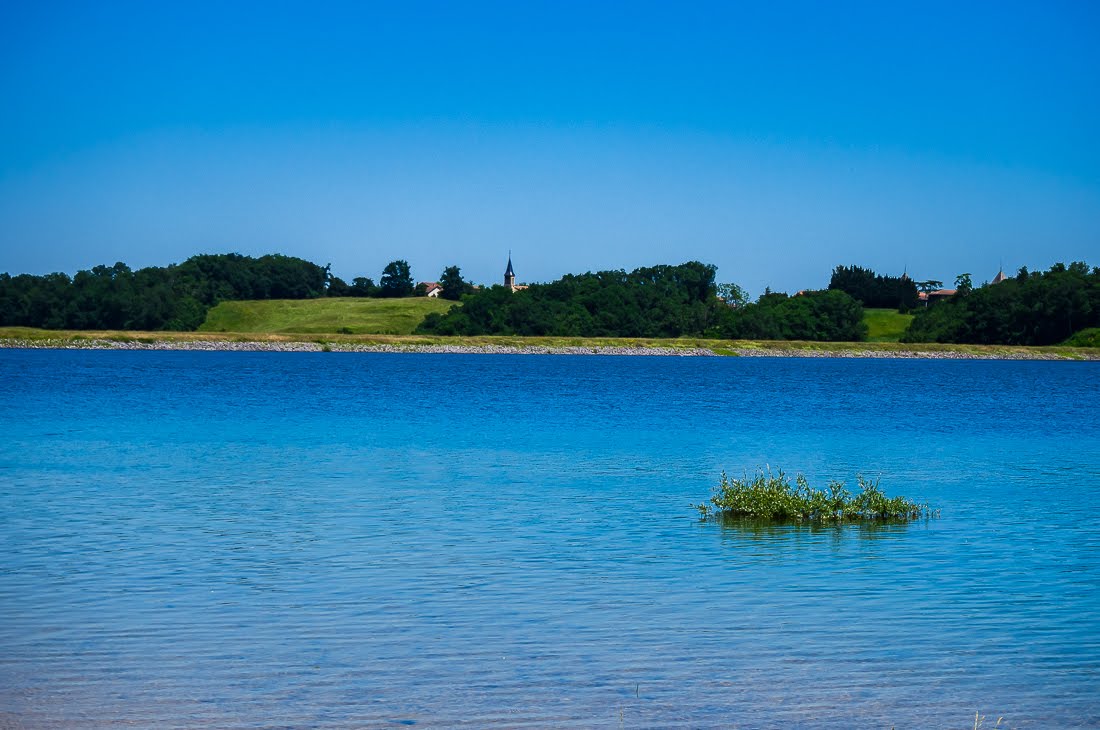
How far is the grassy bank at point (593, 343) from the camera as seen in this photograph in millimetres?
139375

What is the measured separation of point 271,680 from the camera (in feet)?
30.6

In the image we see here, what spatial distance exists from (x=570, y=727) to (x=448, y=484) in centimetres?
1519

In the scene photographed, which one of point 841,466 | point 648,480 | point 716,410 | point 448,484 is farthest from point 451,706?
point 716,410

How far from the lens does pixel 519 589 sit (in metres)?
13.1

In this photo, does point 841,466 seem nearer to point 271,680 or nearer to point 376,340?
point 271,680

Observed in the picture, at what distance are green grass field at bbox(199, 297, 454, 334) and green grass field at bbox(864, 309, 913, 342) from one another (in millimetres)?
67886

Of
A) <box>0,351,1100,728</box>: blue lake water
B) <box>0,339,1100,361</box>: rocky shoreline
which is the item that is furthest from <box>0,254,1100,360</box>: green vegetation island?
<box>0,351,1100,728</box>: blue lake water

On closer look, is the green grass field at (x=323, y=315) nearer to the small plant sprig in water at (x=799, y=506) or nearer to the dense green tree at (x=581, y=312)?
the dense green tree at (x=581, y=312)

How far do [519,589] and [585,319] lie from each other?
506ft

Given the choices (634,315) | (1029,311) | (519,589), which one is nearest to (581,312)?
(634,315)

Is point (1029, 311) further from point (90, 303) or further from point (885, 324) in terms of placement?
point (90, 303)

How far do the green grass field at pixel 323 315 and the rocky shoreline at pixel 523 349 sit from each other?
63.7ft

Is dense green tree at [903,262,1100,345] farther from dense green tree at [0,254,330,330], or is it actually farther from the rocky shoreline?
dense green tree at [0,254,330,330]

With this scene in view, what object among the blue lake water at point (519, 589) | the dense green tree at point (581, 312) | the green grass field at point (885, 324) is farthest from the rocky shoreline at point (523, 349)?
the blue lake water at point (519, 589)
